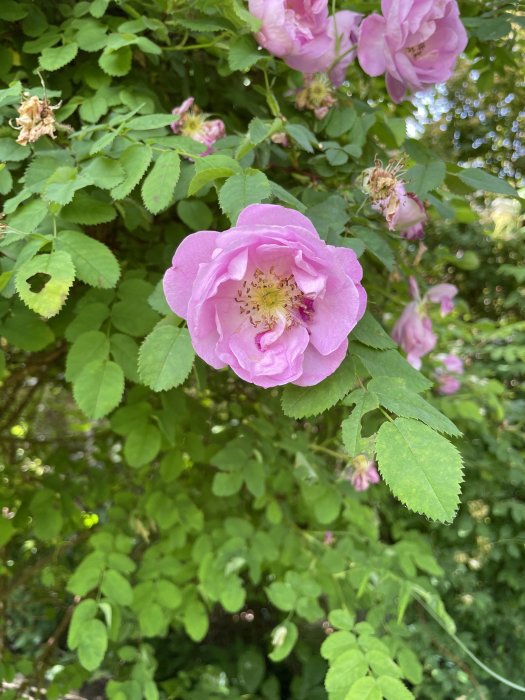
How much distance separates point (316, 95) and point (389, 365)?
50cm

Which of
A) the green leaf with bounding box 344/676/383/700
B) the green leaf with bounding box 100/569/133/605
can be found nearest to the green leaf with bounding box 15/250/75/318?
the green leaf with bounding box 344/676/383/700

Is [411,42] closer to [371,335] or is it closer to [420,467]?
[371,335]

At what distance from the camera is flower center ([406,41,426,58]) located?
2.54ft

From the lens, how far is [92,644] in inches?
38.5

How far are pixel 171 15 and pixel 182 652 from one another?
6.72ft

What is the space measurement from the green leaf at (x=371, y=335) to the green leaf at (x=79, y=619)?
2.52 ft

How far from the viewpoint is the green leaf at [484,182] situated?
771mm

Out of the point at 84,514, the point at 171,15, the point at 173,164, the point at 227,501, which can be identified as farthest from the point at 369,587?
the point at 171,15

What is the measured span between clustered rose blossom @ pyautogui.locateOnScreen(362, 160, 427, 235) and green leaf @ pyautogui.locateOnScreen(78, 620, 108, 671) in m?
0.82

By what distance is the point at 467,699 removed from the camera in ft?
6.02

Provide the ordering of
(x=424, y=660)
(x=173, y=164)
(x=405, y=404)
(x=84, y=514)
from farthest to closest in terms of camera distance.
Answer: (x=424, y=660)
(x=84, y=514)
(x=173, y=164)
(x=405, y=404)

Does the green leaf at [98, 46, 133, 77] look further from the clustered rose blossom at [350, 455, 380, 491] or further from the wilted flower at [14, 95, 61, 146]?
the clustered rose blossom at [350, 455, 380, 491]

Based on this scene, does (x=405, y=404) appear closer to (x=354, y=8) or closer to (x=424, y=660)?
(x=354, y=8)

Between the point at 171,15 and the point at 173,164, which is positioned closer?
the point at 173,164
